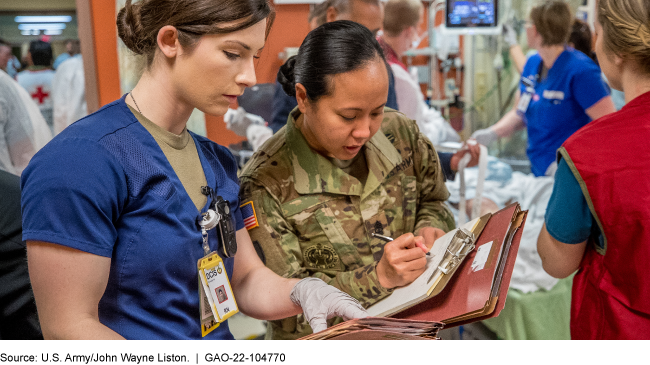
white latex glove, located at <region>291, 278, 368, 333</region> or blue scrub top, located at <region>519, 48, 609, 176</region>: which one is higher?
blue scrub top, located at <region>519, 48, 609, 176</region>

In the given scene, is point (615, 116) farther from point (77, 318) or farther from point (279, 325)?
point (77, 318)

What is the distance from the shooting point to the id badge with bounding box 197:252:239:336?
3.35 ft

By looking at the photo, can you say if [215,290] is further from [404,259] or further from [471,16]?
[471,16]

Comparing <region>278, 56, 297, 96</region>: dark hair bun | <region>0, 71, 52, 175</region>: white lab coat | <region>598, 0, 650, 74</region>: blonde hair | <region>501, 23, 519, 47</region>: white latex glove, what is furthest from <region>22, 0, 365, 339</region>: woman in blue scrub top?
<region>501, 23, 519, 47</region>: white latex glove

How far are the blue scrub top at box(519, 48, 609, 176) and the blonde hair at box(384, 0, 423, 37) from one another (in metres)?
0.88

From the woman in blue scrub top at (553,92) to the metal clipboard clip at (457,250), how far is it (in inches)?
75.1

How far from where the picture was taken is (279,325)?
1436 millimetres

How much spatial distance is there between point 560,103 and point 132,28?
2.52 metres

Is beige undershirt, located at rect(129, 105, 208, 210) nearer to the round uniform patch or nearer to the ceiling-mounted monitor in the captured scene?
the round uniform patch

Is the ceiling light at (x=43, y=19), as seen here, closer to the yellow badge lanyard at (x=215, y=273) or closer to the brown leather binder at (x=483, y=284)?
the yellow badge lanyard at (x=215, y=273)

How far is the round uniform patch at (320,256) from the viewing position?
53.5 inches

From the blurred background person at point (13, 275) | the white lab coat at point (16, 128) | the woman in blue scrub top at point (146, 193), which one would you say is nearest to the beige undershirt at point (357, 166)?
the woman in blue scrub top at point (146, 193)

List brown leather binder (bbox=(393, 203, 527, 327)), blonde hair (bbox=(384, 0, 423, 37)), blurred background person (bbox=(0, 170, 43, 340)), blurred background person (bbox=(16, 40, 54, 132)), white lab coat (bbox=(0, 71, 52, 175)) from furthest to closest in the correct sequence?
blonde hair (bbox=(384, 0, 423, 37)) < blurred background person (bbox=(16, 40, 54, 132)) < white lab coat (bbox=(0, 71, 52, 175)) < blurred background person (bbox=(0, 170, 43, 340)) < brown leather binder (bbox=(393, 203, 527, 327))
